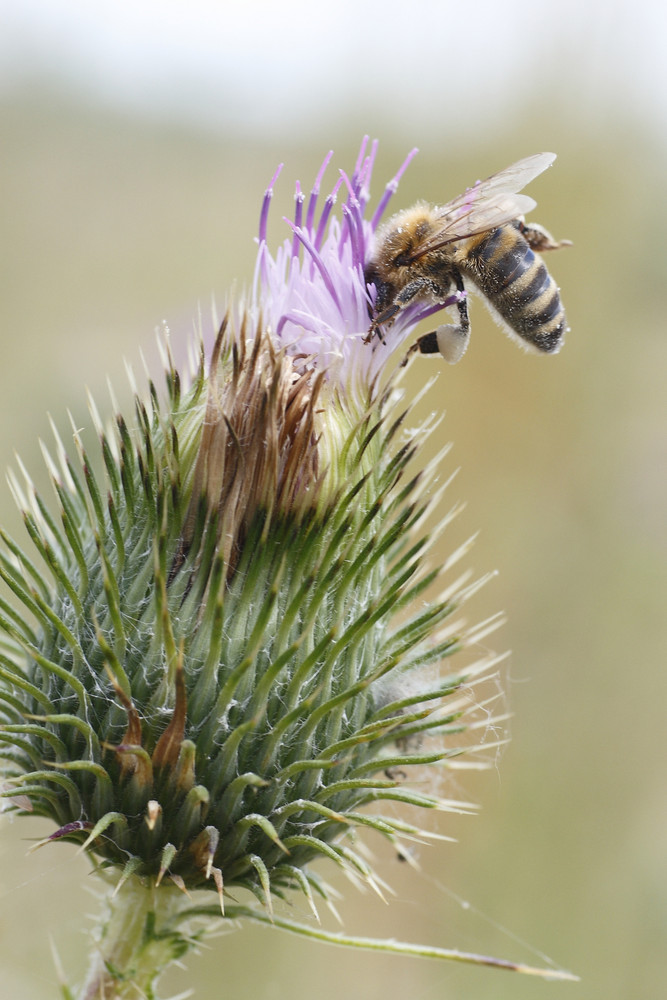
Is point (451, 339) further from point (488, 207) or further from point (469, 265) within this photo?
point (488, 207)

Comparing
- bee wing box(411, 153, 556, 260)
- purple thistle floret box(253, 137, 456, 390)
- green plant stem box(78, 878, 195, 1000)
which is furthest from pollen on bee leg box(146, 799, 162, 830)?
bee wing box(411, 153, 556, 260)

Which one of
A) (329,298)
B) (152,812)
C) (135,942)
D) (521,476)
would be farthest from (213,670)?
(521,476)

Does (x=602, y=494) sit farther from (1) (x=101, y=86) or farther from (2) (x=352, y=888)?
(1) (x=101, y=86)

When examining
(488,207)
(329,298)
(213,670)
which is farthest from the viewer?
(488,207)

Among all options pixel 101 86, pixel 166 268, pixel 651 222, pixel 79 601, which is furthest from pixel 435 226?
pixel 101 86

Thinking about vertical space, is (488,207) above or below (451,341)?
above

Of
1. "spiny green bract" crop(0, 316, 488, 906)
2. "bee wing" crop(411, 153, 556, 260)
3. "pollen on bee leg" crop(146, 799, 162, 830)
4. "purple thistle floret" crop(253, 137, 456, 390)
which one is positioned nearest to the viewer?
"pollen on bee leg" crop(146, 799, 162, 830)

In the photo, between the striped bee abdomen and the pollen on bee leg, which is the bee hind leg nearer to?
the striped bee abdomen
